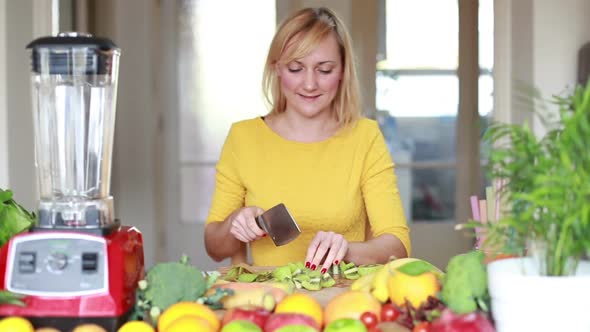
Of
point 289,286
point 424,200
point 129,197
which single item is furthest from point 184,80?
point 289,286

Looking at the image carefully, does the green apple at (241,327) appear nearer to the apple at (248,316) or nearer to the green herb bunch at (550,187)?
the apple at (248,316)

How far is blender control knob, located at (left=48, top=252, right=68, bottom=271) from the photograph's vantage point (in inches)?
43.4

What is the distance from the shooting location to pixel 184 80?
4.86 m

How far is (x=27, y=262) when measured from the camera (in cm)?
111

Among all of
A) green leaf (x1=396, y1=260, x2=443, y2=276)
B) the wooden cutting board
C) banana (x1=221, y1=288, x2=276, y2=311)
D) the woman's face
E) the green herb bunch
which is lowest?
the wooden cutting board

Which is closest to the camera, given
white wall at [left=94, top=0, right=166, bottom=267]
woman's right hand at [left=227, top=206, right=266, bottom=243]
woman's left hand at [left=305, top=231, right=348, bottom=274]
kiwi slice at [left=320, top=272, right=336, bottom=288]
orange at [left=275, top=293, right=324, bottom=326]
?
orange at [left=275, top=293, right=324, bottom=326]

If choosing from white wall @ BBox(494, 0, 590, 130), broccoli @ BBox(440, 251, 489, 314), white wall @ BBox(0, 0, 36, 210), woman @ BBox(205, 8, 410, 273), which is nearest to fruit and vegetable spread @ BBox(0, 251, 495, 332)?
broccoli @ BBox(440, 251, 489, 314)

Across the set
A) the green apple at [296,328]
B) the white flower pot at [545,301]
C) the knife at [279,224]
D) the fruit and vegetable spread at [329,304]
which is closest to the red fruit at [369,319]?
the fruit and vegetable spread at [329,304]

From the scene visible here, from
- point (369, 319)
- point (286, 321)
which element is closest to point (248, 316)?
point (286, 321)

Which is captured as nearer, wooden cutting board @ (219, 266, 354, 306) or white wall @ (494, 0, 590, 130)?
wooden cutting board @ (219, 266, 354, 306)

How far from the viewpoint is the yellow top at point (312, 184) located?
206cm

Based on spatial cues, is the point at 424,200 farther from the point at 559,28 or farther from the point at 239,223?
the point at 239,223

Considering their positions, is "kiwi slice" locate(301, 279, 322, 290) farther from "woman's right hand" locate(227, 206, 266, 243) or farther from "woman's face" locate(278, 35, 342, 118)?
"woman's face" locate(278, 35, 342, 118)

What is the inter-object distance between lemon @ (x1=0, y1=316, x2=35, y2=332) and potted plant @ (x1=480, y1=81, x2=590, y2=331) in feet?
2.09
